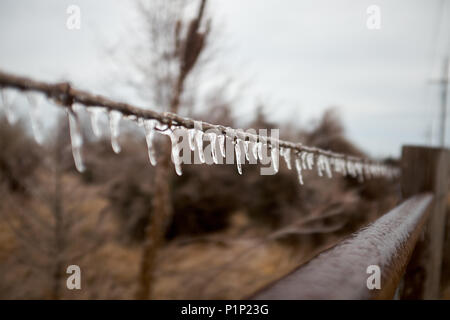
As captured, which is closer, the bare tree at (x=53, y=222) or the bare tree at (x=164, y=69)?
the bare tree at (x=164, y=69)

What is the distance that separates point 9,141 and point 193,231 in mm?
8048

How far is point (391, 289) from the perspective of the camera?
450 millimetres

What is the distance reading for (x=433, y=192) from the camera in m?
1.71

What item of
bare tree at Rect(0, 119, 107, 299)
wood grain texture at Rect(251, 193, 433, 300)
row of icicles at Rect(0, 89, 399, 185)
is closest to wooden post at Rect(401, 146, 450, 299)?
row of icicles at Rect(0, 89, 399, 185)

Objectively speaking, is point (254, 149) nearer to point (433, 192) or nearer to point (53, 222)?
point (433, 192)

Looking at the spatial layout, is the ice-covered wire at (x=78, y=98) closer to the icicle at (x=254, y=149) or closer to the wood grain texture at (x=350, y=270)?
the icicle at (x=254, y=149)

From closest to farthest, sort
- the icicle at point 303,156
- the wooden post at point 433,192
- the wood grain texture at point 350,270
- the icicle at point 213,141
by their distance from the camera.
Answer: the wood grain texture at point 350,270
the icicle at point 213,141
the icicle at point 303,156
the wooden post at point 433,192

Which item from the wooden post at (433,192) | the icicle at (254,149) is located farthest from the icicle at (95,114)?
the wooden post at (433,192)

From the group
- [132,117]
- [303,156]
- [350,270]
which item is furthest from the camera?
[303,156]

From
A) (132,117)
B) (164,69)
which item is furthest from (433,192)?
(164,69)

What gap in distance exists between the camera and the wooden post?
1.49 meters

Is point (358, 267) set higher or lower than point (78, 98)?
lower

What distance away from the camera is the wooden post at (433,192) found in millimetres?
1485
